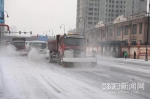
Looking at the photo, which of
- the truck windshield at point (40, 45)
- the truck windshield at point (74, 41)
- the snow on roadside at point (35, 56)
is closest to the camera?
the truck windshield at point (74, 41)

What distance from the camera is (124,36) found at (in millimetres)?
60594

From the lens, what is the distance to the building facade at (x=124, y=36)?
4288 cm

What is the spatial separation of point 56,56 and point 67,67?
148 inches

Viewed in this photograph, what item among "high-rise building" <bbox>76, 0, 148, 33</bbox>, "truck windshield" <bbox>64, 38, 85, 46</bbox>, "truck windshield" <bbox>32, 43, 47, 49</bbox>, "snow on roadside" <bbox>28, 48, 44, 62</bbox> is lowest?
"snow on roadside" <bbox>28, 48, 44, 62</bbox>

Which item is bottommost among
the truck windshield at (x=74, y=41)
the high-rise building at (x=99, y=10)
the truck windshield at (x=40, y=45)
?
the truck windshield at (x=40, y=45)

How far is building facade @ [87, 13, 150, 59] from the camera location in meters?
42.9

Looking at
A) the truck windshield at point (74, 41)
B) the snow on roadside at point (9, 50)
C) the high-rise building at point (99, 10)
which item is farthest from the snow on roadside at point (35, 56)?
the high-rise building at point (99, 10)

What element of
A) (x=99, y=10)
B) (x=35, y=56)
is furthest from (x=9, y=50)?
(x=99, y=10)

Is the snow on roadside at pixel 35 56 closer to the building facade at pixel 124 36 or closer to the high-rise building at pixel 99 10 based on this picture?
the building facade at pixel 124 36

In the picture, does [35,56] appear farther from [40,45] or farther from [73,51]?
[73,51]

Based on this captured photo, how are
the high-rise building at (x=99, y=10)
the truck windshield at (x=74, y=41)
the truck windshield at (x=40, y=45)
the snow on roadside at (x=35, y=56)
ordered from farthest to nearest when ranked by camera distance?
1. the high-rise building at (x=99, y=10)
2. the truck windshield at (x=40, y=45)
3. the snow on roadside at (x=35, y=56)
4. the truck windshield at (x=74, y=41)

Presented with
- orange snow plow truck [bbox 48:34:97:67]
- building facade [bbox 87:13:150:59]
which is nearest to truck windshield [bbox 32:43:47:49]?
building facade [bbox 87:13:150:59]

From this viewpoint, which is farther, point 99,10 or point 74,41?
point 99,10

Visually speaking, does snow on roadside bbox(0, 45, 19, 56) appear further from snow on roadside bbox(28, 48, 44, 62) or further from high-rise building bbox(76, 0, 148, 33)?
high-rise building bbox(76, 0, 148, 33)
